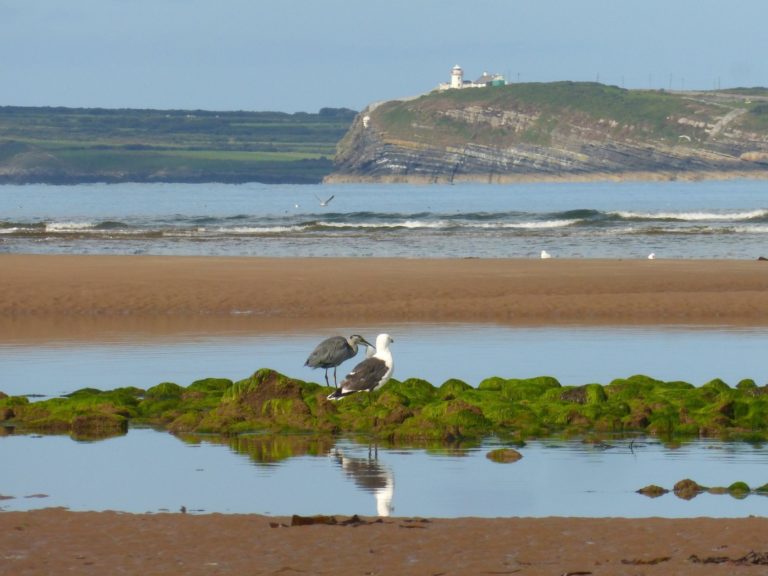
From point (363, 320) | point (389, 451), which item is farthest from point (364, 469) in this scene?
point (363, 320)

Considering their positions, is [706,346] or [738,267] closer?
[706,346]

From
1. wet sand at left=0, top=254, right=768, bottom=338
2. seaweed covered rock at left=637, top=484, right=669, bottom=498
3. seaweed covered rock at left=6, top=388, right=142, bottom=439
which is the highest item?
seaweed covered rock at left=637, top=484, right=669, bottom=498

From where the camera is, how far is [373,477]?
10.8m

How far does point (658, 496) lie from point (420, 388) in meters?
4.78

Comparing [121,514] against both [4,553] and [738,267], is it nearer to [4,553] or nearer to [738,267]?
[4,553]

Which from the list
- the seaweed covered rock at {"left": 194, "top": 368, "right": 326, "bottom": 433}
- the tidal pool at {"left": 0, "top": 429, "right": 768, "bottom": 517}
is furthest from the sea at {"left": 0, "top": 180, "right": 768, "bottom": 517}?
the seaweed covered rock at {"left": 194, "top": 368, "right": 326, "bottom": 433}

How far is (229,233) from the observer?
5638 cm

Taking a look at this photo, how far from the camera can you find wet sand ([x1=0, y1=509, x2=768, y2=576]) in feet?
25.6

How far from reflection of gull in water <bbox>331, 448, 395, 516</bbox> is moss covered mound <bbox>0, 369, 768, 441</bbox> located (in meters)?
1.15

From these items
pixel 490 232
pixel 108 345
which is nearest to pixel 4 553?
pixel 108 345

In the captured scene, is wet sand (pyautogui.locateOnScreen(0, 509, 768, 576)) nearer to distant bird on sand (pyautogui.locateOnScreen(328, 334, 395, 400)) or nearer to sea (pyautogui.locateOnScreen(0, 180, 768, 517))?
sea (pyautogui.locateOnScreen(0, 180, 768, 517))

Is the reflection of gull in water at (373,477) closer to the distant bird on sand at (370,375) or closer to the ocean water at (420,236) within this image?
the distant bird on sand at (370,375)

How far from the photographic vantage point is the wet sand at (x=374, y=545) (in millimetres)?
7789

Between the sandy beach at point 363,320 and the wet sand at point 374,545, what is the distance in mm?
13
